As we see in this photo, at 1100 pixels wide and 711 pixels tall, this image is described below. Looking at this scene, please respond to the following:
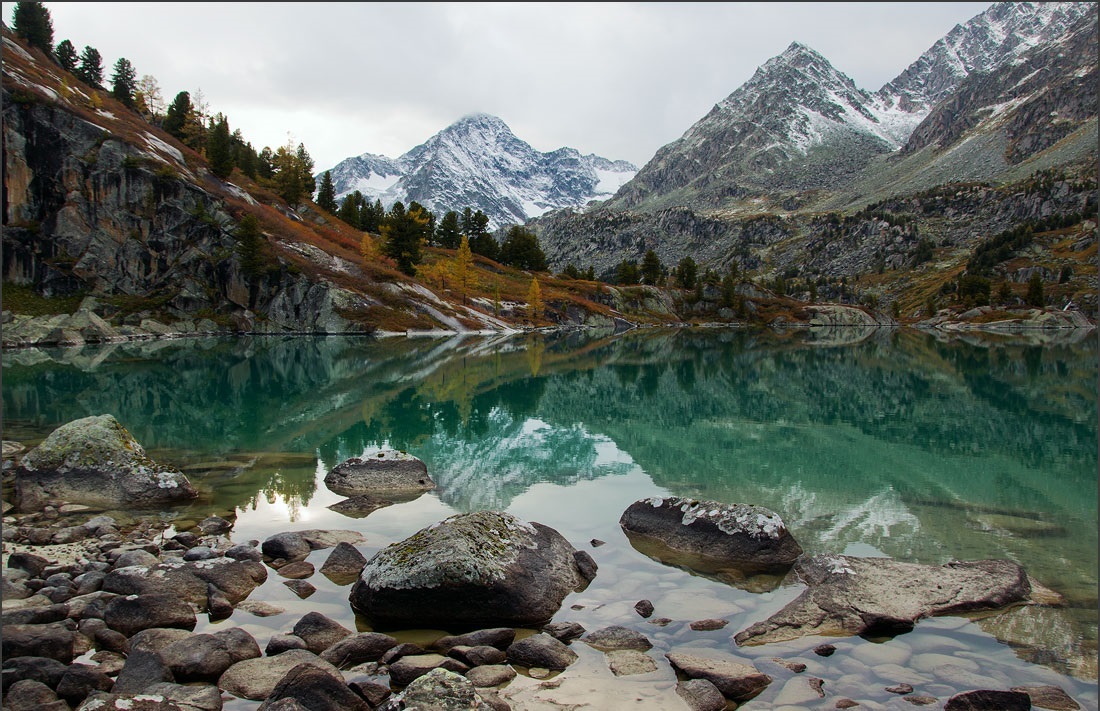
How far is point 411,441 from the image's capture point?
3081 cm

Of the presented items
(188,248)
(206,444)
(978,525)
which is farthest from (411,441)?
(188,248)

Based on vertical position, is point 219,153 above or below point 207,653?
above

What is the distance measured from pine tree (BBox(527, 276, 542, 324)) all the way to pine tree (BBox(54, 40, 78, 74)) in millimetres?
111156

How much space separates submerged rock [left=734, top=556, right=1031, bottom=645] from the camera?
12.1m

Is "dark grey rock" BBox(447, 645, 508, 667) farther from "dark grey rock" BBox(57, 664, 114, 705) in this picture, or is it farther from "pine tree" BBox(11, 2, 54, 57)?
"pine tree" BBox(11, 2, 54, 57)

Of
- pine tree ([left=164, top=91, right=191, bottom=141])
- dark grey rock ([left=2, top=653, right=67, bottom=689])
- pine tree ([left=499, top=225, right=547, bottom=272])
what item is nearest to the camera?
dark grey rock ([left=2, top=653, right=67, bottom=689])

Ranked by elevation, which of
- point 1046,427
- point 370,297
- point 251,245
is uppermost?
point 251,245

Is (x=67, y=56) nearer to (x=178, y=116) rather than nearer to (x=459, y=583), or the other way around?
(x=178, y=116)

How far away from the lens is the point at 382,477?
74.1 ft

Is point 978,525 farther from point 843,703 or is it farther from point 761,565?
point 843,703

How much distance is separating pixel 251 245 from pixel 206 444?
88039mm

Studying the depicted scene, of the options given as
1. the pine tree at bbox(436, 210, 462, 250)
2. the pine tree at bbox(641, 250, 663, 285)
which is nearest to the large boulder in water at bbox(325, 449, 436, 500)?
the pine tree at bbox(436, 210, 462, 250)

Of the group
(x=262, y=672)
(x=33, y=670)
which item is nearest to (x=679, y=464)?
(x=262, y=672)

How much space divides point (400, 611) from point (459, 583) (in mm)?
1254
